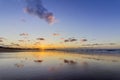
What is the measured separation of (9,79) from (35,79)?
212 cm

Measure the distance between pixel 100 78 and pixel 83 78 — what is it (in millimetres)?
1454

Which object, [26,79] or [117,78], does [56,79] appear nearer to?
[26,79]

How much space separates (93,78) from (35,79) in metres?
4.93

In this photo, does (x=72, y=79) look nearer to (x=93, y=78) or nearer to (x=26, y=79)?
(x=93, y=78)

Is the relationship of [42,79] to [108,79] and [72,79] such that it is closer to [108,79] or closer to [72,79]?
[72,79]

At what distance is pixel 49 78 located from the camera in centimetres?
1653

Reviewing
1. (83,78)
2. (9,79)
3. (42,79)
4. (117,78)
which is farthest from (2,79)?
(117,78)

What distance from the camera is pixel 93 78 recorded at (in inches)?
644

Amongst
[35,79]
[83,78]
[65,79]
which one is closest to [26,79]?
[35,79]

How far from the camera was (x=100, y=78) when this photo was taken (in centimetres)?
1642

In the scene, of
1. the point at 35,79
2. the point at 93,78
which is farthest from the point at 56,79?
the point at 93,78

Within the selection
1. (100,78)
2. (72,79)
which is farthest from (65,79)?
(100,78)

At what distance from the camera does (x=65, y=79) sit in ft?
52.1

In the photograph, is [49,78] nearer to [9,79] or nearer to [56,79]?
[56,79]
